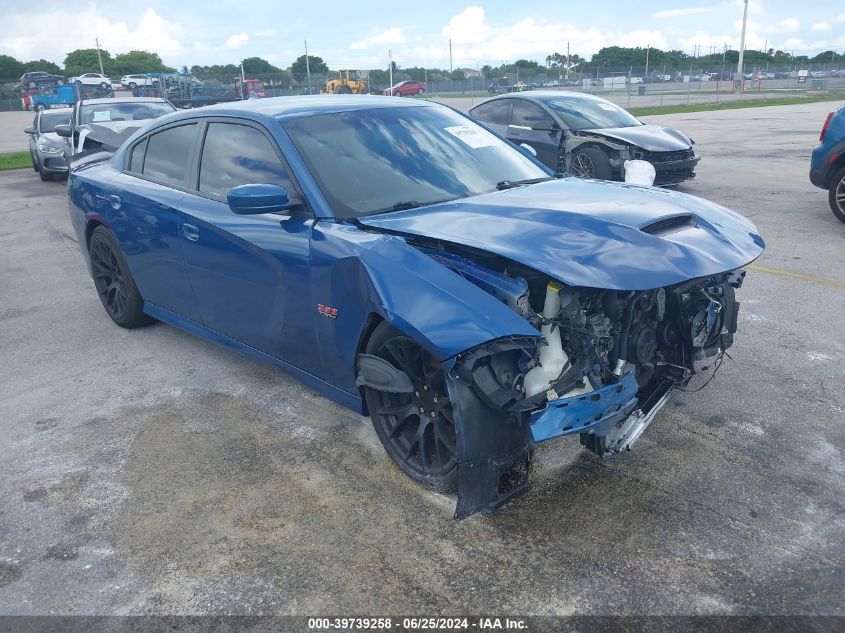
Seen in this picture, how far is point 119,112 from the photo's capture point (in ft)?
42.6

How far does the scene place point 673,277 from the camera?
109 inches

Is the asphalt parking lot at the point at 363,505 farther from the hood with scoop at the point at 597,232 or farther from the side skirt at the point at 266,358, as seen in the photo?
the hood with scoop at the point at 597,232

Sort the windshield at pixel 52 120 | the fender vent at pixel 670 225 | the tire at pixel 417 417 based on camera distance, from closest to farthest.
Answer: the tire at pixel 417 417
the fender vent at pixel 670 225
the windshield at pixel 52 120

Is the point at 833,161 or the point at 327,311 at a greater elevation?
the point at 833,161

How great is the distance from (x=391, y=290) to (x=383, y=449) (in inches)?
41.4

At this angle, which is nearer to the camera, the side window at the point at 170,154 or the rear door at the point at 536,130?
the side window at the point at 170,154

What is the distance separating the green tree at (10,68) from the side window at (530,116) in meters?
85.1

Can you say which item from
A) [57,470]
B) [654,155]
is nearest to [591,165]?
[654,155]

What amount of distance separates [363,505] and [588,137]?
8.31 m

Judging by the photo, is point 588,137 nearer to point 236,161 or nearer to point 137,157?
point 137,157

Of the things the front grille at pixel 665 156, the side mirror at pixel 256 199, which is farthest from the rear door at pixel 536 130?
the side mirror at pixel 256 199

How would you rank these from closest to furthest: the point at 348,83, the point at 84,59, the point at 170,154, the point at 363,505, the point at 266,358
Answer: the point at 363,505 < the point at 266,358 < the point at 170,154 < the point at 348,83 < the point at 84,59

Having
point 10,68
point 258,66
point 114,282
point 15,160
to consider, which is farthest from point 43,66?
point 114,282

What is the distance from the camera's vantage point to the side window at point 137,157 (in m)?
4.95
